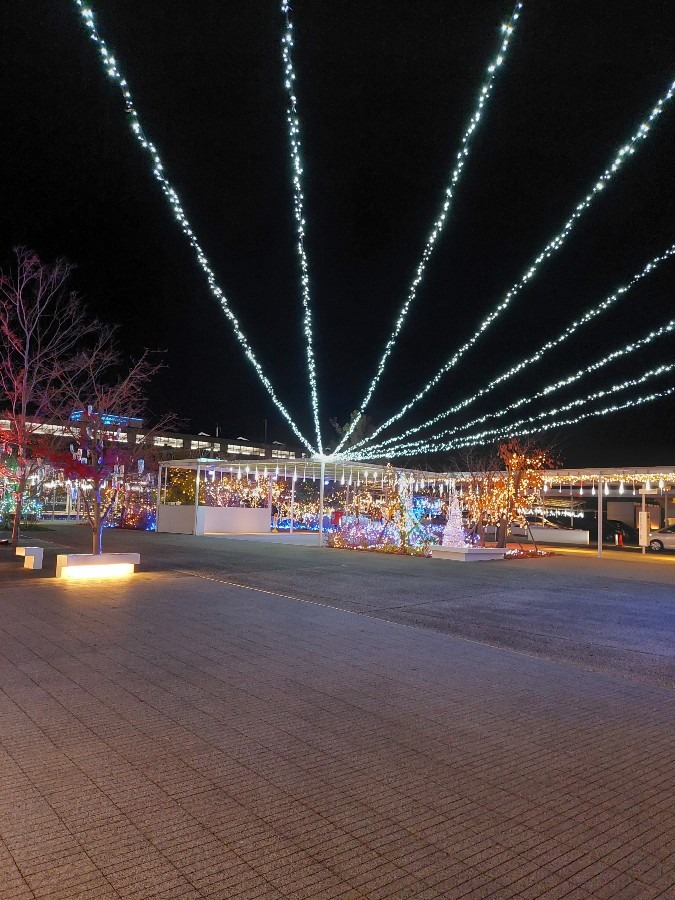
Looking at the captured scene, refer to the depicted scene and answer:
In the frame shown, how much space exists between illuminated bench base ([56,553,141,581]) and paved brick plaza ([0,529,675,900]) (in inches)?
145

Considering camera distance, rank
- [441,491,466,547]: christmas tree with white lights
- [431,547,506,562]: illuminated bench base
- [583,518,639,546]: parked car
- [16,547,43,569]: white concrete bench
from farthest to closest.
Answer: [583,518,639,546]: parked car, [441,491,466,547]: christmas tree with white lights, [431,547,506,562]: illuminated bench base, [16,547,43,569]: white concrete bench

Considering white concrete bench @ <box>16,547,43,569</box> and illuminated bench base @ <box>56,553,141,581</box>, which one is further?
white concrete bench @ <box>16,547,43,569</box>

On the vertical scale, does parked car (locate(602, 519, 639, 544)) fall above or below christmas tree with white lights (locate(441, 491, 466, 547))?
below

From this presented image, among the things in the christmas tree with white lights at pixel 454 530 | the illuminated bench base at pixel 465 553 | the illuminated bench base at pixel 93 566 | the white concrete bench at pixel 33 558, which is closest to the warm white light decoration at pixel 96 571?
the illuminated bench base at pixel 93 566

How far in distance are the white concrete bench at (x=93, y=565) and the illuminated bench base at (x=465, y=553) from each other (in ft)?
26.1

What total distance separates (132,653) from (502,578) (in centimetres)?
825

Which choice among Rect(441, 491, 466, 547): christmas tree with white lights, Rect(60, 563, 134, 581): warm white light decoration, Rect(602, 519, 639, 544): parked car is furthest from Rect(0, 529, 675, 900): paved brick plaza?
Rect(602, 519, 639, 544): parked car

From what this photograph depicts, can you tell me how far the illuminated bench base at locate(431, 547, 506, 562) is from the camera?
53.1 ft

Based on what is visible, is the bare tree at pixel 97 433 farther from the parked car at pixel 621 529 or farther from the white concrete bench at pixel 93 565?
the parked car at pixel 621 529

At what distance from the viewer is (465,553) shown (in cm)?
1616

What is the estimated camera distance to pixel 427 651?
6293mm

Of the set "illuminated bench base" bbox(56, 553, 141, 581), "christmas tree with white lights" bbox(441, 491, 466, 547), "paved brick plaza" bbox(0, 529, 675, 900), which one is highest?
"christmas tree with white lights" bbox(441, 491, 466, 547)

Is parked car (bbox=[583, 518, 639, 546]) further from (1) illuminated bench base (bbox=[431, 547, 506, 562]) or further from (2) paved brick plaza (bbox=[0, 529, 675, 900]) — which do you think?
(2) paved brick plaza (bbox=[0, 529, 675, 900])

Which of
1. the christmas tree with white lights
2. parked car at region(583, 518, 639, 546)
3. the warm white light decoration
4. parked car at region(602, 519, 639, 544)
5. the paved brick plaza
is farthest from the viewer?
parked car at region(602, 519, 639, 544)
